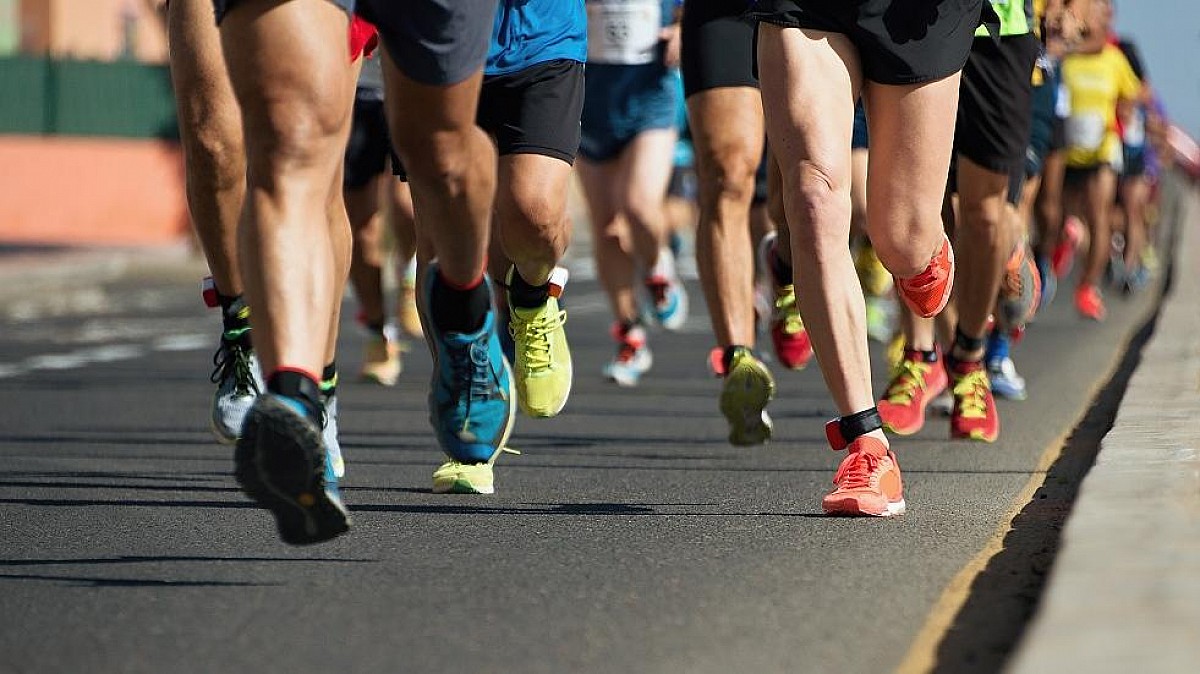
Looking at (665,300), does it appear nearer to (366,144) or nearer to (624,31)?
(624,31)

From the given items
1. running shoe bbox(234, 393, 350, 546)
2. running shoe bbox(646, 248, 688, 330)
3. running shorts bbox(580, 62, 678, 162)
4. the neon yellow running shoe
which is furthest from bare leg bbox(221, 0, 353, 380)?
running shoe bbox(646, 248, 688, 330)

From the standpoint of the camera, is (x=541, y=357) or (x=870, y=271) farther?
(x=870, y=271)

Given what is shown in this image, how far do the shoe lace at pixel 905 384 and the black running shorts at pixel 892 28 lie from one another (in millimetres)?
1978

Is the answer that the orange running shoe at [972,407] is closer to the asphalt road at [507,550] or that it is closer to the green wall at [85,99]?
the asphalt road at [507,550]

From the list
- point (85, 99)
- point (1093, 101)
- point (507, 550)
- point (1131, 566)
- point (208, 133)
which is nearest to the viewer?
point (1131, 566)

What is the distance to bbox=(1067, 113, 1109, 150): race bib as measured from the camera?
15.9 metres

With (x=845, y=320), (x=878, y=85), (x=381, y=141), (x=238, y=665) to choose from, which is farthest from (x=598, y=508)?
(x=381, y=141)

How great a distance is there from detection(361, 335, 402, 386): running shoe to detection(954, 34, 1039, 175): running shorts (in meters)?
3.71

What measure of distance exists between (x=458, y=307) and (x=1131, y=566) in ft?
6.23

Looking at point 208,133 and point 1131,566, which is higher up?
point 1131,566

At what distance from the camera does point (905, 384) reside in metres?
7.78

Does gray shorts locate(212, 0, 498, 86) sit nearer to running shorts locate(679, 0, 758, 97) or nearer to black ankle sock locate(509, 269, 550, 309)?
black ankle sock locate(509, 269, 550, 309)

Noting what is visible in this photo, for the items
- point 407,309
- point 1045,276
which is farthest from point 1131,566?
point 1045,276

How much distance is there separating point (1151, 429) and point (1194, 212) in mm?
32432
